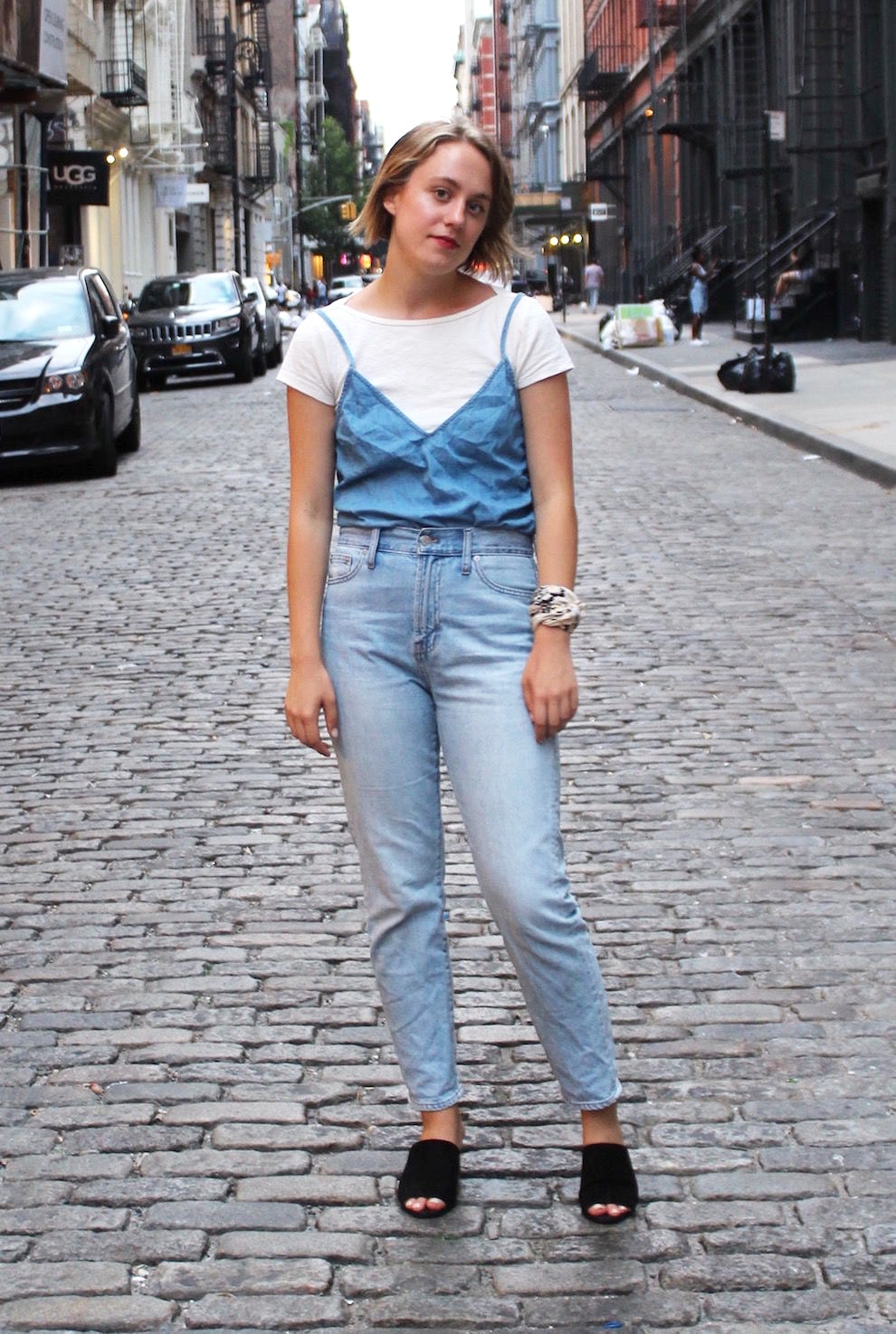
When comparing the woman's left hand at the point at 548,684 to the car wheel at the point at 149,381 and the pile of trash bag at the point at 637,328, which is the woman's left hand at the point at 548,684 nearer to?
the car wheel at the point at 149,381

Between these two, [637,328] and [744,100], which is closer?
[637,328]

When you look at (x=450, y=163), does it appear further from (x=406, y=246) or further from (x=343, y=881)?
(x=343, y=881)

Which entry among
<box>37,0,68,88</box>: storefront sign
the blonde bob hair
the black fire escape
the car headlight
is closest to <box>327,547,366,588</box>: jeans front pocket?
the blonde bob hair

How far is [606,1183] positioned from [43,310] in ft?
47.6

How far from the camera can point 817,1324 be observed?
118 inches

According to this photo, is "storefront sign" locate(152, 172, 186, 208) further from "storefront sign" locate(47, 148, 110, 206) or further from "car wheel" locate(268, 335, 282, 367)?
"car wheel" locate(268, 335, 282, 367)

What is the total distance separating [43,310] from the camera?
16.8 metres

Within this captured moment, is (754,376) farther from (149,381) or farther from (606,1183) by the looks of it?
(606,1183)

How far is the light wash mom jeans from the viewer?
315 cm

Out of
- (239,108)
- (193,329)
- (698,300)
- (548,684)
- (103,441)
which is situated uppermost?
(239,108)

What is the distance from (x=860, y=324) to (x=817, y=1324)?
94.6 feet

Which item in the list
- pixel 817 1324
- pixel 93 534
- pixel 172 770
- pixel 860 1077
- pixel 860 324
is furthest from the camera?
pixel 860 324

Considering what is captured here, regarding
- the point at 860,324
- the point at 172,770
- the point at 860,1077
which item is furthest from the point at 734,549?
the point at 860,324

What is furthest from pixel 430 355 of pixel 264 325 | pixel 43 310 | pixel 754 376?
pixel 264 325
